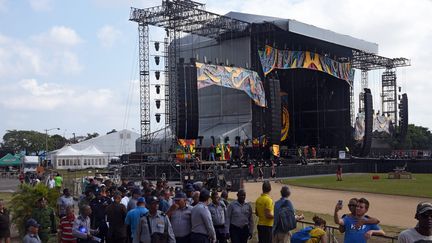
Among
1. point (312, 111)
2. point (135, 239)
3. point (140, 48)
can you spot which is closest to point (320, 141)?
point (312, 111)

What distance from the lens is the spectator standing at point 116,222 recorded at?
31.9ft

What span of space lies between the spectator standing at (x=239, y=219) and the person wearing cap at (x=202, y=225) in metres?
1.05

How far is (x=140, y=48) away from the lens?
151 ft

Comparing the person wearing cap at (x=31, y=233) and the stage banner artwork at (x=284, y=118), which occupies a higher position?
the stage banner artwork at (x=284, y=118)

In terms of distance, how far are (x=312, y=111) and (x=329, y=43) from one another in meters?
8.30

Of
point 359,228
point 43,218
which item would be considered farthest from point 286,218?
point 43,218

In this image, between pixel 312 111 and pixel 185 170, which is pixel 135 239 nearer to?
pixel 185 170

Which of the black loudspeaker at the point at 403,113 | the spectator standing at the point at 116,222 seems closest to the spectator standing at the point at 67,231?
the spectator standing at the point at 116,222

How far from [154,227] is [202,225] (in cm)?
83

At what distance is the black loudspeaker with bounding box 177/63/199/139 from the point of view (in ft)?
121

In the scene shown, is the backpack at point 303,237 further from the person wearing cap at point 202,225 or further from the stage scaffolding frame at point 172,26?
the stage scaffolding frame at point 172,26

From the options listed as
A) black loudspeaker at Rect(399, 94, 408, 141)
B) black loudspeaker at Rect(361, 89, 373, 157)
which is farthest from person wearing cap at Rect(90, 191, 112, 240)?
black loudspeaker at Rect(399, 94, 408, 141)

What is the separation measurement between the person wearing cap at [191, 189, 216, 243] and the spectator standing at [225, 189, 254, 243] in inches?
41.3

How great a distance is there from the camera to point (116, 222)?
32.0 ft
